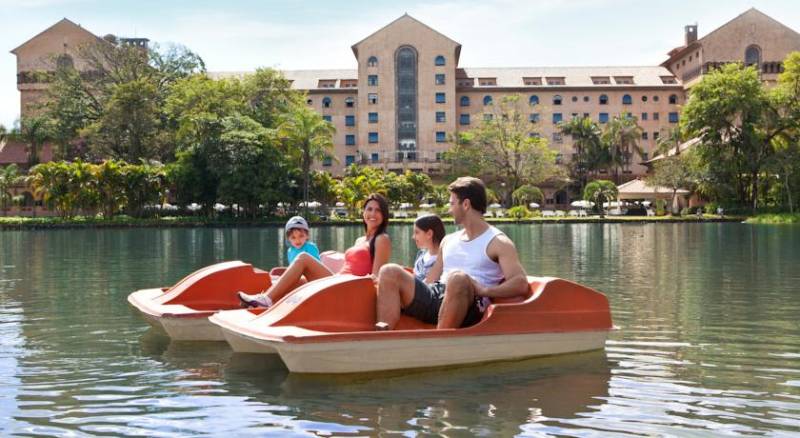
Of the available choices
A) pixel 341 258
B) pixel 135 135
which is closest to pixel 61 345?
pixel 341 258

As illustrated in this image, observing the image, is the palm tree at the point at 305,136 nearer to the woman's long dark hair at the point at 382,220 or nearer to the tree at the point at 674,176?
the tree at the point at 674,176

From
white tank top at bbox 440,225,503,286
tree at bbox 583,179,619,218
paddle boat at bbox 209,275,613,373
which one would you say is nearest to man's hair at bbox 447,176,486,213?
white tank top at bbox 440,225,503,286

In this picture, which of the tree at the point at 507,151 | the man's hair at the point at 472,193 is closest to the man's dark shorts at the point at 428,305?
the man's hair at the point at 472,193

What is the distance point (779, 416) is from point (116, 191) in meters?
60.6

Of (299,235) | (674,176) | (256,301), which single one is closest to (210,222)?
(674,176)

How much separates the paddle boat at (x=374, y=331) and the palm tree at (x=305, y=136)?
5726 centimetres

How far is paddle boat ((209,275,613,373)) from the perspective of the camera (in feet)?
25.1

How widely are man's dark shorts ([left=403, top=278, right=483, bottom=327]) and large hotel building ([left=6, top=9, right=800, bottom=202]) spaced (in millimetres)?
82606

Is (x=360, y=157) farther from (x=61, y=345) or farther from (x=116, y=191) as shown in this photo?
(x=61, y=345)

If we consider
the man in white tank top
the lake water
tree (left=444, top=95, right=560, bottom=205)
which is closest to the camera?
the lake water

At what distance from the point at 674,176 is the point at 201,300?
6539 centimetres

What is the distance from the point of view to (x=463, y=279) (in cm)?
803

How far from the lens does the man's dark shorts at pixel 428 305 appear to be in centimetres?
815

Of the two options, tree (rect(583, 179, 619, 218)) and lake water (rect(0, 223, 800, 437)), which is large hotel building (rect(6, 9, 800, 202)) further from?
lake water (rect(0, 223, 800, 437))
